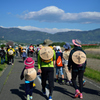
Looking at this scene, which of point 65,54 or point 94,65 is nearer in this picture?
point 65,54

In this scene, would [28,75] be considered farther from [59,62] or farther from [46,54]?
[59,62]

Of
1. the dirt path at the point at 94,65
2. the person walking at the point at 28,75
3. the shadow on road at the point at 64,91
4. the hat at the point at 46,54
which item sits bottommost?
the dirt path at the point at 94,65

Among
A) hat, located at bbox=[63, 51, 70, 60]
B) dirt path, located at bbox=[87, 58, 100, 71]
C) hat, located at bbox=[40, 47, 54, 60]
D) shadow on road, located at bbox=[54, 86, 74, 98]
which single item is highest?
hat, located at bbox=[40, 47, 54, 60]

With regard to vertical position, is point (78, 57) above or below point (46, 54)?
below

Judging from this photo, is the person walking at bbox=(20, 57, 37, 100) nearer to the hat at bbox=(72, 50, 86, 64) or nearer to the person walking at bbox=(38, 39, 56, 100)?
the person walking at bbox=(38, 39, 56, 100)

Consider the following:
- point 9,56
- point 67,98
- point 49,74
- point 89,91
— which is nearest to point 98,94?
point 89,91

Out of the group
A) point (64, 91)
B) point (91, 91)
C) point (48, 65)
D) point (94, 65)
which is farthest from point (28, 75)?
point (94, 65)

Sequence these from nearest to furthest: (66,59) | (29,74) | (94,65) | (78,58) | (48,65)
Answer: (29,74) < (48,65) < (78,58) < (66,59) < (94,65)

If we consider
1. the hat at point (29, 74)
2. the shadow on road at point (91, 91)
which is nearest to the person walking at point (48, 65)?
the hat at point (29, 74)

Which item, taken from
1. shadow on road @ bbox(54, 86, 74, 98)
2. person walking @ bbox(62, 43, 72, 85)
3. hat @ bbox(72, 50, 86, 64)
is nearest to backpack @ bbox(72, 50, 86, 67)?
hat @ bbox(72, 50, 86, 64)

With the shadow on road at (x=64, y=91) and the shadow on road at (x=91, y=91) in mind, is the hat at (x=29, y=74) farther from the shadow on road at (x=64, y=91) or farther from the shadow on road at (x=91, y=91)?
the shadow on road at (x=91, y=91)

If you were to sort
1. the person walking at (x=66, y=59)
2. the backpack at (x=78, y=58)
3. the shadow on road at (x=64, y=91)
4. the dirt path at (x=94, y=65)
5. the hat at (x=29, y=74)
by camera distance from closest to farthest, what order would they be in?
the hat at (x=29, y=74), the backpack at (x=78, y=58), the shadow on road at (x=64, y=91), the person walking at (x=66, y=59), the dirt path at (x=94, y=65)

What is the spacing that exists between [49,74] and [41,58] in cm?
58

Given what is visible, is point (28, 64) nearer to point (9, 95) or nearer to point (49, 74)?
point (49, 74)
